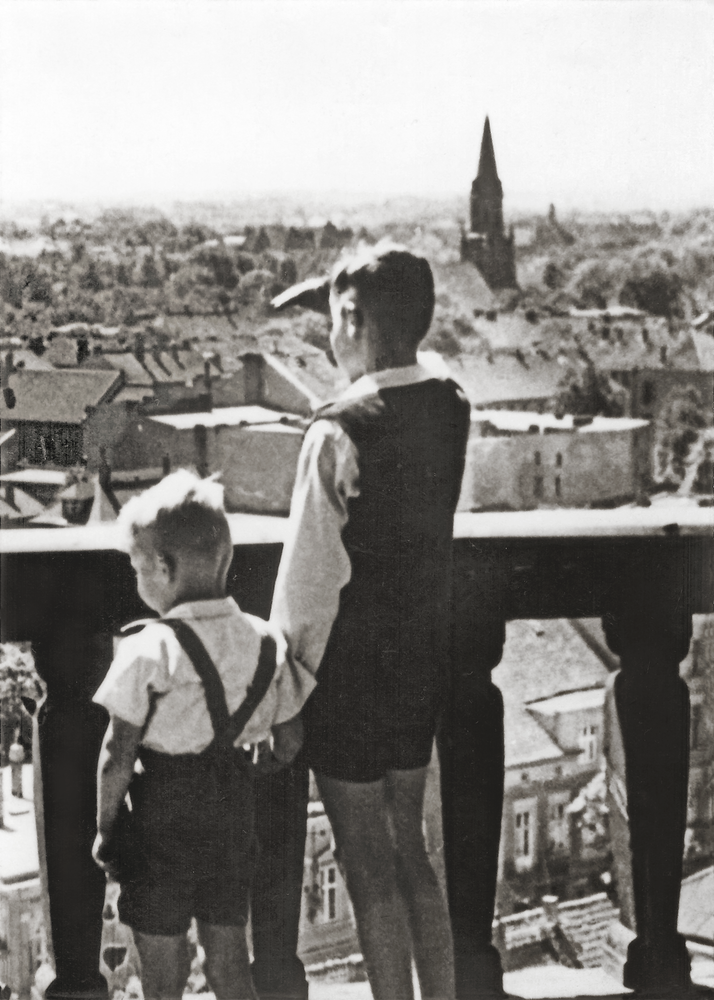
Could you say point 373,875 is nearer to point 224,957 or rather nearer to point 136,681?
point 224,957

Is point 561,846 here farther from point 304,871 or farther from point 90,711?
point 90,711

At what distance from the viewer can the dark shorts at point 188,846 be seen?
5.76 feet

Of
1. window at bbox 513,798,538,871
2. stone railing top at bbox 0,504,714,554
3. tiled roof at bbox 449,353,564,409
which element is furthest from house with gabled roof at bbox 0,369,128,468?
window at bbox 513,798,538,871

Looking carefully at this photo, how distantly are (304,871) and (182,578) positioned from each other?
0.60m

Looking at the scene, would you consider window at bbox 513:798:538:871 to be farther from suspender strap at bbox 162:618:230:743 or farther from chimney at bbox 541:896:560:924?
suspender strap at bbox 162:618:230:743

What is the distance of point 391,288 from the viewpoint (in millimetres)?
1891

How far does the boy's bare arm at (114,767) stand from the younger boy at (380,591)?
0.29 metres

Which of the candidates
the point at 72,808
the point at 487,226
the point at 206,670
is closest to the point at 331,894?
the point at 72,808

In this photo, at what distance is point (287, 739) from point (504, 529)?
1.62 feet

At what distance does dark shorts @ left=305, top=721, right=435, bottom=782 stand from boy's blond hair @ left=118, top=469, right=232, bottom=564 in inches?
14.3


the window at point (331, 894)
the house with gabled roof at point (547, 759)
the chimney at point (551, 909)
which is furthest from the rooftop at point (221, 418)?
the chimney at point (551, 909)

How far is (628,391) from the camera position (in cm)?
258

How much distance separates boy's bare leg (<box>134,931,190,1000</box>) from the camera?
1.83 meters

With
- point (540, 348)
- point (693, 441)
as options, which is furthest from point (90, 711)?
point (693, 441)
